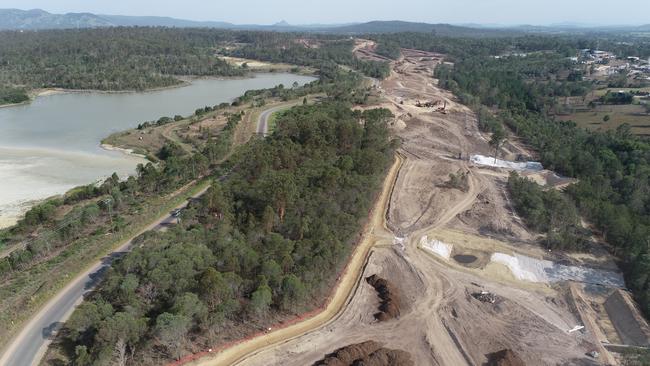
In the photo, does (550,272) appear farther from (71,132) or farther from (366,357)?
(71,132)

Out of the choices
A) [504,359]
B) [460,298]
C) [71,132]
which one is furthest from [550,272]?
[71,132]

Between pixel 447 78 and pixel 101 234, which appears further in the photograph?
pixel 447 78

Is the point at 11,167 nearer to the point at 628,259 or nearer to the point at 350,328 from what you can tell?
the point at 350,328

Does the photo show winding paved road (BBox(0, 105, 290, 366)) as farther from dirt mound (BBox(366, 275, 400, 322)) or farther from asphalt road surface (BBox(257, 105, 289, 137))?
asphalt road surface (BBox(257, 105, 289, 137))

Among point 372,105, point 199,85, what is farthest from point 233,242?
point 199,85

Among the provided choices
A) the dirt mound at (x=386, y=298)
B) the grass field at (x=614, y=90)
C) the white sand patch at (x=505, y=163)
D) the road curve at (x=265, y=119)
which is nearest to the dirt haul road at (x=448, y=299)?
the dirt mound at (x=386, y=298)

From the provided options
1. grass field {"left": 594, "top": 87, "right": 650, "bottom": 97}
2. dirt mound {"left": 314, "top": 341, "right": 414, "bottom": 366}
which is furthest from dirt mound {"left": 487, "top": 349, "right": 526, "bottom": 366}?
grass field {"left": 594, "top": 87, "right": 650, "bottom": 97}
